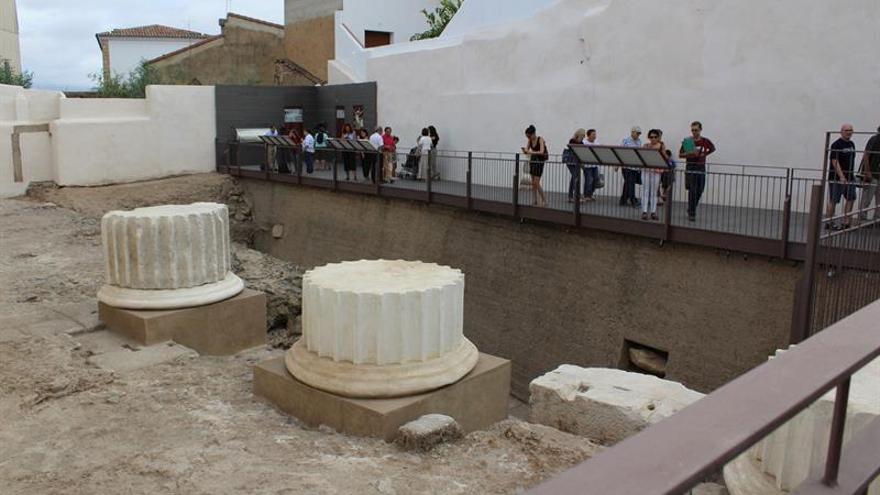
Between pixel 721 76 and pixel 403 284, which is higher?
pixel 721 76

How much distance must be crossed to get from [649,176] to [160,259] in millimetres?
7276

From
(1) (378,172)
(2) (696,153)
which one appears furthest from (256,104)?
(2) (696,153)

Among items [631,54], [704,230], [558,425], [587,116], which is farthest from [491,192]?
[558,425]

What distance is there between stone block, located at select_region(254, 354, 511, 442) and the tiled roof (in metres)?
46.6

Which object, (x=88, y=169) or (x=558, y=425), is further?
(x=88, y=169)

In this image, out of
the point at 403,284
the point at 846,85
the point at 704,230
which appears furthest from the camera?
the point at 846,85

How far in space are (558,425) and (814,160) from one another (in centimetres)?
838

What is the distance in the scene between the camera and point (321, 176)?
65.1 feet

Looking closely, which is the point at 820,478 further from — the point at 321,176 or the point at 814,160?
the point at 321,176

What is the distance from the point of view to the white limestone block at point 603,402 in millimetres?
6117

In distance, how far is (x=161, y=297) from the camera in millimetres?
8141

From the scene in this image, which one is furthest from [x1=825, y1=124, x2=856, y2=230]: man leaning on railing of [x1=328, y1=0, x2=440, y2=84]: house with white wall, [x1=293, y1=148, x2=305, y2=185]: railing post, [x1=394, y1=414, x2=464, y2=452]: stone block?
[x1=328, y1=0, x2=440, y2=84]: house with white wall

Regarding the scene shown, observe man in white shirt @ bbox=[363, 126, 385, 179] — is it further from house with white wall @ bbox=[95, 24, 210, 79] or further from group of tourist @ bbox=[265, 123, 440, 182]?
house with white wall @ bbox=[95, 24, 210, 79]

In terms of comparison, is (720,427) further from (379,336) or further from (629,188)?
(629,188)
